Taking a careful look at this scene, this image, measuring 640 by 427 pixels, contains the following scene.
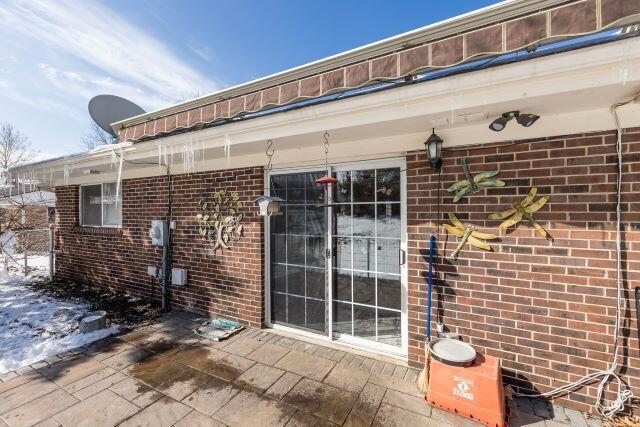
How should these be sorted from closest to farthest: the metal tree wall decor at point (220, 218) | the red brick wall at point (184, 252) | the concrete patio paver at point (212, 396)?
1. the concrete patio paver at point (212, 396)
2. the red brick wall at point (184, 252)
3. the metal tree wall decor at point (220, 218)

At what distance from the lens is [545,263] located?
254 cm

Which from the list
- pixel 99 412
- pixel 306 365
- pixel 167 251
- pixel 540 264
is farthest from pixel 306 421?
pixel 167 251

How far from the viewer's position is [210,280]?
4.54 m

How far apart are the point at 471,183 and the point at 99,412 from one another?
393 centimetres

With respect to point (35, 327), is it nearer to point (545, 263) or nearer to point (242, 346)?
point (242, 346)

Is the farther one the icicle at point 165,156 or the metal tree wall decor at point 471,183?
the icicle at point 165,156

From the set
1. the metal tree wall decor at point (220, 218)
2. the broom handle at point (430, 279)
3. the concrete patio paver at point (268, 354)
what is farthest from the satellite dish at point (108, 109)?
the broom handle at point (430, 279)

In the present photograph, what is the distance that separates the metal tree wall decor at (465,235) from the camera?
2744mm

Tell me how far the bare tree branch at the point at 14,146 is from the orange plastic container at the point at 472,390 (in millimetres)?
24012

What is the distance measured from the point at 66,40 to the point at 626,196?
6.76 m

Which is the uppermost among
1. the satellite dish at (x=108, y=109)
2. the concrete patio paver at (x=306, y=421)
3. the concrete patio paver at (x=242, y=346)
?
the satellite dish at (x=108, y=109)

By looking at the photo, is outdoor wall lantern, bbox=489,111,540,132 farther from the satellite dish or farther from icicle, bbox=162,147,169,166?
the satellite dish

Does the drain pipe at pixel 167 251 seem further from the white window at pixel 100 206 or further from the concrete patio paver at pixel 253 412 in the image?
the concrete patio paver at pixel 253 412

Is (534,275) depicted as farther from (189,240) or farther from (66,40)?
(66,40)
